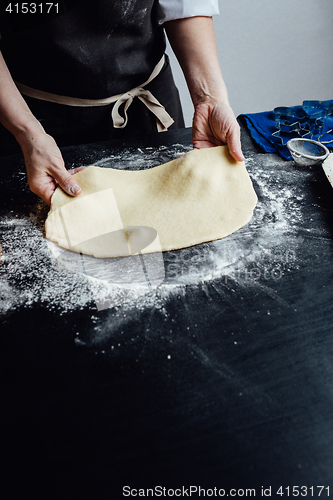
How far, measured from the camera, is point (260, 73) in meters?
2.52

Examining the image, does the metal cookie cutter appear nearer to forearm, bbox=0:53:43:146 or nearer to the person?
the person

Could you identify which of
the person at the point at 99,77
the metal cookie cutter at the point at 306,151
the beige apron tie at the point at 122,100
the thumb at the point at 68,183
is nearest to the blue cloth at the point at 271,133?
the metal cookie cutter at the point at 306,151

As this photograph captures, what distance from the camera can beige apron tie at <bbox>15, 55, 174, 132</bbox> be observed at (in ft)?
3.77

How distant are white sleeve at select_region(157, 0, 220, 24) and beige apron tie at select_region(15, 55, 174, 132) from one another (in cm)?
17

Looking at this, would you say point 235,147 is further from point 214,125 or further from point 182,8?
point 182,8

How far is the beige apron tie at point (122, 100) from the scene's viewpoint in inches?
45.3

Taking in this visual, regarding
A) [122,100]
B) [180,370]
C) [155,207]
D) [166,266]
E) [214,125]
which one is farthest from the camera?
[122,100]

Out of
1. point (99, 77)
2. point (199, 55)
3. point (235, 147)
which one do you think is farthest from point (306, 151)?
point (99, 77)

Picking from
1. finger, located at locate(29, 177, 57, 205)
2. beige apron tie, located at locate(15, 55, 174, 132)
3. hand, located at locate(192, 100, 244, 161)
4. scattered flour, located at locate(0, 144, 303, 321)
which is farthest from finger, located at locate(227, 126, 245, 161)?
finger, located at locate(29, 177, 57, 205)

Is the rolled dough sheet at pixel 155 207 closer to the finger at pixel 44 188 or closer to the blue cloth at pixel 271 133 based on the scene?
the finger at pixel 44 188

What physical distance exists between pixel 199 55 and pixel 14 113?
645 mm

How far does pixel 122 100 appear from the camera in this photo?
1185 mm

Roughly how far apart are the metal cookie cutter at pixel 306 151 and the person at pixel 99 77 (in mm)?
233

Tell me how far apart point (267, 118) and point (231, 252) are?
0.71m
